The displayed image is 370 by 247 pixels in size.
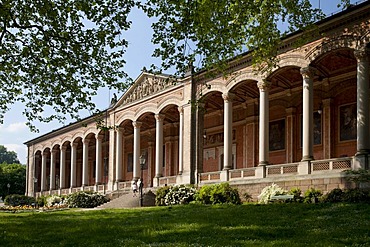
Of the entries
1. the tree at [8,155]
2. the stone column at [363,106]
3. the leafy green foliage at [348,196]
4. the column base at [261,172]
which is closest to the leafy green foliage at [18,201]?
the column base at [261,172]

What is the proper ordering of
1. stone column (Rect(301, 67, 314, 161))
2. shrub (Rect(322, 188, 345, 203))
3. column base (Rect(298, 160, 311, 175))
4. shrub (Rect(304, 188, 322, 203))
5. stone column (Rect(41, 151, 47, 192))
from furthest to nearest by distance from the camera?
1. stone column (Rect(41, 151, 47, 192))
2. stone column (Rect(301, 67, 314, 161))
3. column base (Rect(298, 160, 311, 175))
4. shrub (Rect(304, 188, 322, 203))
5. shrub (Rect(322, 188, 345, 203))

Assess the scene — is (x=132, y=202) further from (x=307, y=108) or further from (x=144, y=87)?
(x=307, y=108)

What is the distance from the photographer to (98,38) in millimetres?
16312

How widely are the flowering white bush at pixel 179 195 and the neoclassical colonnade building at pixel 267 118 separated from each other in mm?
2132

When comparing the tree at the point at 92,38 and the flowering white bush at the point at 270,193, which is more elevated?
the tree at the point at 92,38

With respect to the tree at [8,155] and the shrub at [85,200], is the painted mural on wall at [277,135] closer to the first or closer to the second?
the shrub at [85,200]

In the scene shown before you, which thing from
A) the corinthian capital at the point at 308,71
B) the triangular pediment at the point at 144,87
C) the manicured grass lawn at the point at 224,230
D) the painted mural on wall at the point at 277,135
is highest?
the triangular pediment at the point at 144,87

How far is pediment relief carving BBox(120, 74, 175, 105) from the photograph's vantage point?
3869 centimetres

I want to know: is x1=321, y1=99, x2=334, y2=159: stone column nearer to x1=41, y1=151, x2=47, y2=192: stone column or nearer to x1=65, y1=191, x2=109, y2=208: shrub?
x1=65, y1=191, x2=109, y2=208: shrub

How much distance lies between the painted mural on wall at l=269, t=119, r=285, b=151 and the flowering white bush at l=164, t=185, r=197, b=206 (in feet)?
26.2

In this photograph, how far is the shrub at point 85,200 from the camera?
1483 inches

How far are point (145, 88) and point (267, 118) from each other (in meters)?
14.9

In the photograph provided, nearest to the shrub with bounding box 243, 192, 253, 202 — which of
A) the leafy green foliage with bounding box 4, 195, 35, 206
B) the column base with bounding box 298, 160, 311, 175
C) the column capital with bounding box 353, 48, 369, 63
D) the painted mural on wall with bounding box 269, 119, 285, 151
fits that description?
the column base with bounding box 298, 160, 311, 175

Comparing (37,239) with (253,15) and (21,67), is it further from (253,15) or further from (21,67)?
(253,15)
